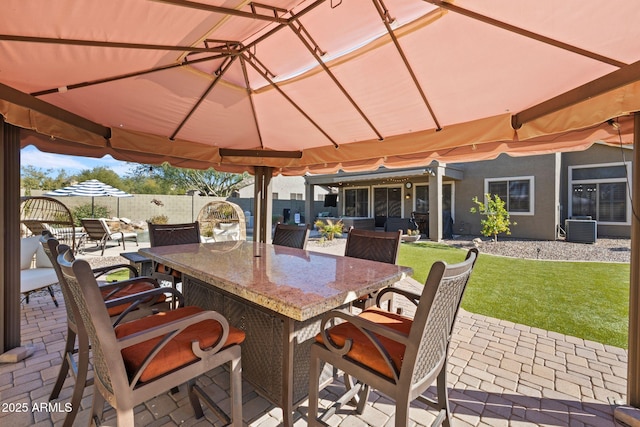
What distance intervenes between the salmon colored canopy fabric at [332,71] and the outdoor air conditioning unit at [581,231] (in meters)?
9.08

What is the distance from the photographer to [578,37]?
163cm

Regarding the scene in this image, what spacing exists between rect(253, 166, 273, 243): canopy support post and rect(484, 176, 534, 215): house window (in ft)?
33.3

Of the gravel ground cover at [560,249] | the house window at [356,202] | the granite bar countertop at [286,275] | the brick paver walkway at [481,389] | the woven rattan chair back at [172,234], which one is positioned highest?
the house window at [356,202]

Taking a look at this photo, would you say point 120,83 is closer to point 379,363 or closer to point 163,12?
point 163,12

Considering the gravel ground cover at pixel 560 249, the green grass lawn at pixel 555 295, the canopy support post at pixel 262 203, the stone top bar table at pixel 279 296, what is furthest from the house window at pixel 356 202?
the stone top bar table at pixel 279 296

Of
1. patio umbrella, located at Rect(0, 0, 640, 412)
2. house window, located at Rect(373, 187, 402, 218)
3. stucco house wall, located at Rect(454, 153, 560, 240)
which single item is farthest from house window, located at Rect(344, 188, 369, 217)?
patio umbrella, located at Rect(0, 0, 640, 412)

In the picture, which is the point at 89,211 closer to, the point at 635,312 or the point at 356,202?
the point at 356,202

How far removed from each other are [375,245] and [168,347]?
7.42ft

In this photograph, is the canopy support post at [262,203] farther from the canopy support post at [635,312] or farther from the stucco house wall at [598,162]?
the stucco house wall at [598,162]

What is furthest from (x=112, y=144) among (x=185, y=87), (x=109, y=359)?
(x=109, y=359)

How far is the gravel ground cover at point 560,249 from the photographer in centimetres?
751

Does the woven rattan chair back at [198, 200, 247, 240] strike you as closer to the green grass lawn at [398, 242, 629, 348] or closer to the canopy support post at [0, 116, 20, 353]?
the green grass lawn at [398, 242, 629, 348]

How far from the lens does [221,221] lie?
9070mm

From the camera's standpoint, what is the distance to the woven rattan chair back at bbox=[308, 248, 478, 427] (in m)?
1.28
